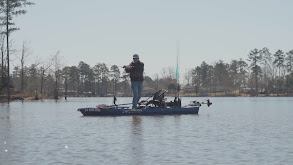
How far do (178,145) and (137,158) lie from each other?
3.06 metres

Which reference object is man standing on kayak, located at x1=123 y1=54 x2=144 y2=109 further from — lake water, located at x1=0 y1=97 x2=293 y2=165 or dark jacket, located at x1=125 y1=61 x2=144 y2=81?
lake water, located at x1=0 y1=97 x2=293 y2=165

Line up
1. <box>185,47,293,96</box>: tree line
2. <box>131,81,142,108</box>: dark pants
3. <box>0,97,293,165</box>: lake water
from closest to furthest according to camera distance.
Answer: <box>0,97,293,165</box>: lake water
<box>131,81,142,108</box>: dark pants
<box>185,47,293,96</box>: tree line

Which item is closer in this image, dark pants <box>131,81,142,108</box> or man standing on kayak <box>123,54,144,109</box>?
man standing on kayak <box>123,54,144,109</box>

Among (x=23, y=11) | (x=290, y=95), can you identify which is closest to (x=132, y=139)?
(x=23, y=11)

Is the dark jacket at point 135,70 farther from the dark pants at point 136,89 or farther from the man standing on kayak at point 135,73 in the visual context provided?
the dark pants at point 136,89

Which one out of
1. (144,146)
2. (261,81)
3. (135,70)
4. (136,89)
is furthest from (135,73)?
(261,81)

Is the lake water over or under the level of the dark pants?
under

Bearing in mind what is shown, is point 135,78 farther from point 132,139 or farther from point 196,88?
point 196,88

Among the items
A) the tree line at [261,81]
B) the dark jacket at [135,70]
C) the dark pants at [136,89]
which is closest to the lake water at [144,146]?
the dark pants at [136,89]

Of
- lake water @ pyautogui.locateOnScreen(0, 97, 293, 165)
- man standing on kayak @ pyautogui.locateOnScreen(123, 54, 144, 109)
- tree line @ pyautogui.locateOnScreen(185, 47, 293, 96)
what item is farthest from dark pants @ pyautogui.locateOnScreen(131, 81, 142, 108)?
tree line @ pyautogui.locateOnScreen(185, 47, 293, 96)

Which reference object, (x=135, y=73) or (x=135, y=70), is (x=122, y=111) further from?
(x=135, y=70)

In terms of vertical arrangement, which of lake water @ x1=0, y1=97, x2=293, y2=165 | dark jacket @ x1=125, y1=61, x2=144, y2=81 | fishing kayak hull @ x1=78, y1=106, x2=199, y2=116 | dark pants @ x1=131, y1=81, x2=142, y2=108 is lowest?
lake water @ x1=0, y1=97, x2=293, y2=165

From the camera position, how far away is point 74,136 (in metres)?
18.5

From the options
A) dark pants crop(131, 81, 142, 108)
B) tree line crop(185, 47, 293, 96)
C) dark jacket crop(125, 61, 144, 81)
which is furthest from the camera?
tree line crop(185, 47, 293, 96)
